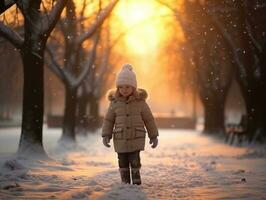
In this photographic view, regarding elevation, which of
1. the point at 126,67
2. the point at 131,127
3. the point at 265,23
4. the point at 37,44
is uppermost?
the point at 265,23

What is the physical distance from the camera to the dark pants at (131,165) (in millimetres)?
7594

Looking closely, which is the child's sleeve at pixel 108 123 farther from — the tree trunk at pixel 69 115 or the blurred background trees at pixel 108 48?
the tree trunk at pixel 69 115

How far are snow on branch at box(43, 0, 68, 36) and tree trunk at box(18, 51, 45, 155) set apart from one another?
600mm

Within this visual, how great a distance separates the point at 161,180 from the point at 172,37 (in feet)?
76.4

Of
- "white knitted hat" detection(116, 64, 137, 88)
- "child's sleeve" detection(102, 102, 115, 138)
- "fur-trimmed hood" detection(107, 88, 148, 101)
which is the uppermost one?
"white knitted hat" detection(116, 64, 137, 88)

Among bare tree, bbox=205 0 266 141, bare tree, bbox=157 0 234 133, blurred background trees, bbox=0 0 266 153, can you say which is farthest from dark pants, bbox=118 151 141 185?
bare tree, bbox=157 0 234 133

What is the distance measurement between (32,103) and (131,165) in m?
5.31

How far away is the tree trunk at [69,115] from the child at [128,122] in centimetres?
1193

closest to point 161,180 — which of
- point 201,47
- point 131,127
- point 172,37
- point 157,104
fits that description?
point 131,127

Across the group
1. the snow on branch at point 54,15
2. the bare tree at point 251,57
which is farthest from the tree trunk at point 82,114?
the snow on branch at point 54,15

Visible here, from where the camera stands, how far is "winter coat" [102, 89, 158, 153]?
7512 millimetres

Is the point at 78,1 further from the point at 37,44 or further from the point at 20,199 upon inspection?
the point at 20,199

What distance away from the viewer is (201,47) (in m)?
22.9

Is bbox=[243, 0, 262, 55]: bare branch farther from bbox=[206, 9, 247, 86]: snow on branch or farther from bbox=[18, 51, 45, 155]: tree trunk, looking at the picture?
bbox=[18, 51, 45, 155]: tree trunk
